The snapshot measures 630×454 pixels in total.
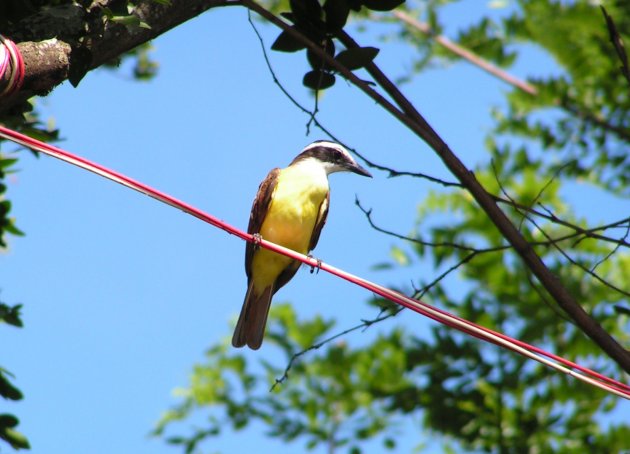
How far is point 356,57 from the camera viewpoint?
3822mm

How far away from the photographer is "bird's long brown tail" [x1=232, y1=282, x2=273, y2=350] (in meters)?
4.91

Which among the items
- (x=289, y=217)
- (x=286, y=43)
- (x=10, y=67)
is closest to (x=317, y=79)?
(x=286, y=43)

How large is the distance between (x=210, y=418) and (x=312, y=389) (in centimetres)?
105

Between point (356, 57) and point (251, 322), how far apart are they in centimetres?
175

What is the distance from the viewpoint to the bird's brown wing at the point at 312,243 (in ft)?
17.4

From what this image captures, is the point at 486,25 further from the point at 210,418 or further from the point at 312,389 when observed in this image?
the point at 210,418

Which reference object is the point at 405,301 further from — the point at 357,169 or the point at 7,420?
the point at 357,169

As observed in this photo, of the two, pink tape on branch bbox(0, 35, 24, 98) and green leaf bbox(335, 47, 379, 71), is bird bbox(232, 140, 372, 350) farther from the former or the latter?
pink tape on branch bbox(0, 35, 24, 98)

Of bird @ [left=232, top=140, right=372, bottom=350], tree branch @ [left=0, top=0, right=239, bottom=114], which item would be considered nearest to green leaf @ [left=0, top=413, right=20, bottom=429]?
tree branch @ [left=0, top=0, right=239, bottom=114]

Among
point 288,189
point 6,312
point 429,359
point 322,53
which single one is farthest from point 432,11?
point 6,312

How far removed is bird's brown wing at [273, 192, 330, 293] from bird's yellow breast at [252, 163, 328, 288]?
0.03 meters

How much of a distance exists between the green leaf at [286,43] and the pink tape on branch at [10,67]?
1.43 m

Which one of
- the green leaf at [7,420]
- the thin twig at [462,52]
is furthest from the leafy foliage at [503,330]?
the green leaf at [7,420]

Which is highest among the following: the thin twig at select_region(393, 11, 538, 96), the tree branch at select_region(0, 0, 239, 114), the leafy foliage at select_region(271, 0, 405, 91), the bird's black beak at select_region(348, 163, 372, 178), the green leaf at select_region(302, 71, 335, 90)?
the thin twig at select_region(393, 11, 538, 96)
